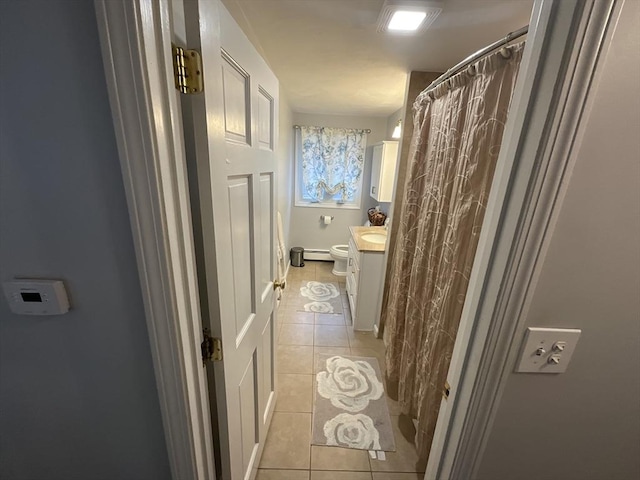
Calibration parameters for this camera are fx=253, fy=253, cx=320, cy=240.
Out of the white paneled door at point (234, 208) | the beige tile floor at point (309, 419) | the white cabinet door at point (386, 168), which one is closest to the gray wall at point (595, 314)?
the white paneled door at point (234, 208)

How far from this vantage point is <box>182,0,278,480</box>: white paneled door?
24.4 inches

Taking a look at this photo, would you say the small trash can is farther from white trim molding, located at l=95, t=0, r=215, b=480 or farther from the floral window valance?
white trim molding, located at l=95, t=0, r=215, b=480

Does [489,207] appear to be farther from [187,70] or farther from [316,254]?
[316,254]

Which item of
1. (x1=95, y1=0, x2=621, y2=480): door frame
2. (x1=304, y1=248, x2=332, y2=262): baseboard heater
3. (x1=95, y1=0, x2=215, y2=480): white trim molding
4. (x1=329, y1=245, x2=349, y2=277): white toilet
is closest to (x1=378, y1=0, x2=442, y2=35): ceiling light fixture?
(x1=95, y1=0, x2=621, y2=480): door frame

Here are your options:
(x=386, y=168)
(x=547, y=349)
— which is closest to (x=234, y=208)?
(x=547, y=349)

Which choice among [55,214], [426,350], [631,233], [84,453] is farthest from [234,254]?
[426,350]

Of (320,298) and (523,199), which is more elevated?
(523,199)

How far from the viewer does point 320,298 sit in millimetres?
3213

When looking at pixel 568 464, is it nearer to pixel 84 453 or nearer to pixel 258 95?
pixel 84 453

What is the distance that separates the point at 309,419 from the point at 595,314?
166cm

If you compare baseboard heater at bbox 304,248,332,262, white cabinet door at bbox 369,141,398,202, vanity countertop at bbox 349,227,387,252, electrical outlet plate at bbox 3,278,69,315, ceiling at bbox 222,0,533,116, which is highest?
ceiling at bbox 222,0,533,116

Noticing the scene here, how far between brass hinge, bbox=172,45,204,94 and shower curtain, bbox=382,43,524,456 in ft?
3.33

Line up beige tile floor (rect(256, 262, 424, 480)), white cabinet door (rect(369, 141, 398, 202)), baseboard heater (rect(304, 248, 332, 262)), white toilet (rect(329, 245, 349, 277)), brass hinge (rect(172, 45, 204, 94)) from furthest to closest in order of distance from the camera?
baseboard heater (rect(304, 248, 332, 262)) < white toilet (rect(329, 245, 349, 277)) < white cabinet door (rect(369, 141, 398, 202)) < beige tile floor (rect(256, 262, 424, 480)) < brass hinge (rect(172, 45, 204, 94))

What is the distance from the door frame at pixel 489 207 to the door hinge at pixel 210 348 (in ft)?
0.11
